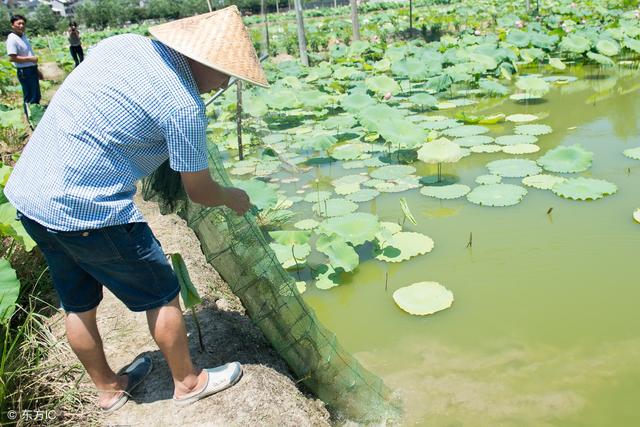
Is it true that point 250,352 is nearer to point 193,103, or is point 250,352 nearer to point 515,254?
point 193,103

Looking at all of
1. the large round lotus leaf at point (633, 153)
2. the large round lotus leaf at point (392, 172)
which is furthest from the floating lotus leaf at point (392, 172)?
the large round lotus leaf at point (633, 153)

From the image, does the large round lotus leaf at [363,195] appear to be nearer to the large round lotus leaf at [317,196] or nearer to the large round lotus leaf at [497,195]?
the large round lotus leaf at [317,196]

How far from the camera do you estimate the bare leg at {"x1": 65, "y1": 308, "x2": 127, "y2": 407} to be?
1.72 meters

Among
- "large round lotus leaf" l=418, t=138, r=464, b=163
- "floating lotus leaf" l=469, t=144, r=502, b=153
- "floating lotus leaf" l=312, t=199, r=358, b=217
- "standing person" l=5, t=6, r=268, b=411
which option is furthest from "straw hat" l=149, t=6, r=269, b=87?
"floating lotus leaf" l=469, t=144, r=502, b=153

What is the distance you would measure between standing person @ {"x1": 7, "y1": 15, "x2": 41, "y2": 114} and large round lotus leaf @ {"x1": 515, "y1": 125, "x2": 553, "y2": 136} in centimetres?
580

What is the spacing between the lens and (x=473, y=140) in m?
5.27

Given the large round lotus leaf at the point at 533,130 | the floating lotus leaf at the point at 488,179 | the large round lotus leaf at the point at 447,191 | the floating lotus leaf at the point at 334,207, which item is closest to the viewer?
the floating lotus leaf at the point at 334,207

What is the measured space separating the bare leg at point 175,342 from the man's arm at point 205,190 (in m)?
0.36

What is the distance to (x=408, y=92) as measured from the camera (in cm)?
790

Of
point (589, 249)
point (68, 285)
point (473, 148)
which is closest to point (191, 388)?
point (68, 285)

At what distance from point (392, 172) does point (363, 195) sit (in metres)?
0.59

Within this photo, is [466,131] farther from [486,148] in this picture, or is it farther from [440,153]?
[440,153]

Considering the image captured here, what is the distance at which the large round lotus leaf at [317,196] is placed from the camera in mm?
4305

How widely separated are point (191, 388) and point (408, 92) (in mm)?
6861
